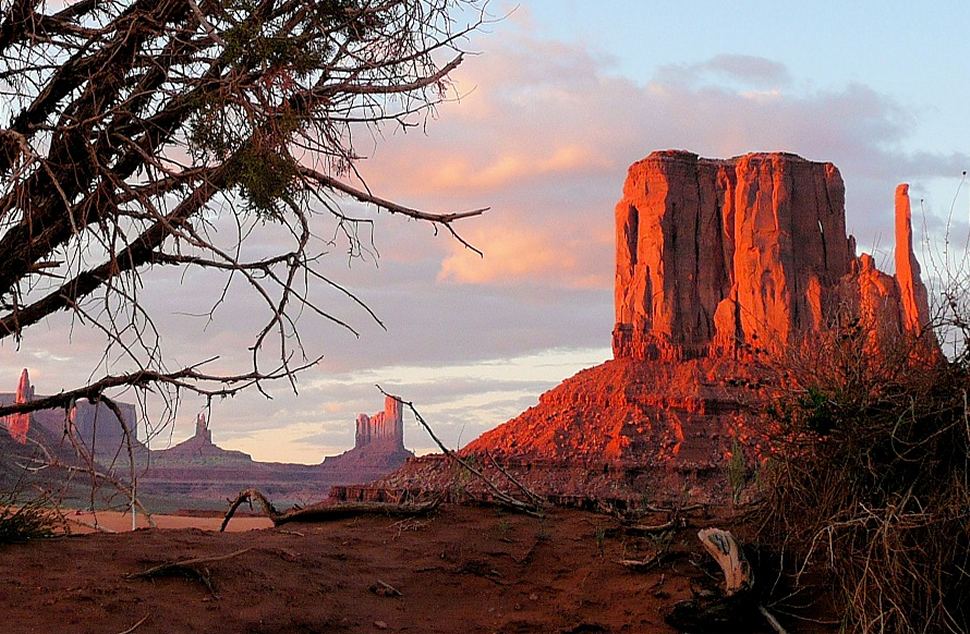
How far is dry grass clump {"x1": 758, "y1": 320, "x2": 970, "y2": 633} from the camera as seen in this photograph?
6.13 m

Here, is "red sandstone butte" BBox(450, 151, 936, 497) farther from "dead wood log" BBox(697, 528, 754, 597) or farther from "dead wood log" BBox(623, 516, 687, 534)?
"dead wood log" BBox(697, 528, 754, 597)

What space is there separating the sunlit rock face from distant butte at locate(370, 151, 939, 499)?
0.09 m

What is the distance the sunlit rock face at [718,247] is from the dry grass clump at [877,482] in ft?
198

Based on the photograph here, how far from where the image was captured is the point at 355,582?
24.3 feet

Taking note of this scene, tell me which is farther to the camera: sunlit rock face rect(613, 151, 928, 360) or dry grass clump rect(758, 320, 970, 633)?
sunlit rock face rect(613, 151, 928, 360)

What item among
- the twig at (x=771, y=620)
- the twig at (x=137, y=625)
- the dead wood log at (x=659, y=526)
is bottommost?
the twig at (x=771, y=620)

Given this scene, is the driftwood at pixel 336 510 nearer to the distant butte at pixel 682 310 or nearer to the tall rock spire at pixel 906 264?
the distant butte at pixel 682 310

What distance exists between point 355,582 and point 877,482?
356 centimetres

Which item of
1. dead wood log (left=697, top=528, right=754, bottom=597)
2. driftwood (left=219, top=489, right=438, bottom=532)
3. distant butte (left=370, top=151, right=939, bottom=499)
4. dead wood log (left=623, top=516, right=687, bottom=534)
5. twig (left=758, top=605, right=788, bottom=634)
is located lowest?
twig (left=758, top=605, right=788, bottom=634)

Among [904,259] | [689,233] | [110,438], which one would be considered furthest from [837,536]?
[110,438]

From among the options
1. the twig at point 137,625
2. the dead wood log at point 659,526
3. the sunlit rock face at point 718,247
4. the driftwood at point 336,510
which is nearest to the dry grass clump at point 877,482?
the dead wood log at point 659,526

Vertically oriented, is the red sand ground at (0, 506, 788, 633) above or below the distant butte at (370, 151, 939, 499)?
below

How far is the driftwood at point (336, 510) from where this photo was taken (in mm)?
9219

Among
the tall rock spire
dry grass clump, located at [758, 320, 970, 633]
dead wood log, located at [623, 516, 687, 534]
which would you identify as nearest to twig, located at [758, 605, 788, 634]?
dry grass clump, located at [758, 320, 970, 633]
